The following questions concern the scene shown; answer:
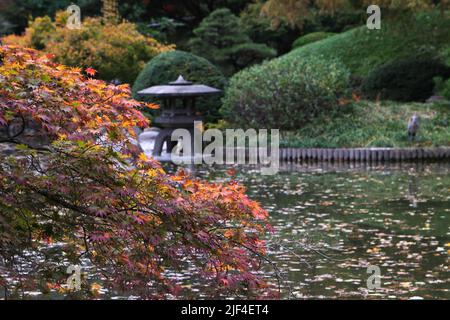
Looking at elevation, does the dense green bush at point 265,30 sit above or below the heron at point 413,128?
above

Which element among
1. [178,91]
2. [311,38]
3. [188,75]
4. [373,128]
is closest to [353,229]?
[178,91]

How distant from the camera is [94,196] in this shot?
6.64 meters

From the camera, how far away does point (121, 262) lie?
A: 23.0 feet

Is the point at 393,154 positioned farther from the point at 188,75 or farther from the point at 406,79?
the point at 406,79

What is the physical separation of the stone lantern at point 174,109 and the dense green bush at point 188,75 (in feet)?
8.95

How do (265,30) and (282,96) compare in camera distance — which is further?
(265,30)

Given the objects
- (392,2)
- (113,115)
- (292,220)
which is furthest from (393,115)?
(113,115)

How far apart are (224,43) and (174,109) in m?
9.04

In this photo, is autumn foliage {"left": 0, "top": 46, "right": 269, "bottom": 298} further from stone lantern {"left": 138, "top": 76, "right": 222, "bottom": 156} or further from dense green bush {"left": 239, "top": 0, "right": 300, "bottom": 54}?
dense green bush {"left": 239, "top": 0, "right": 300, "bottom": 54}

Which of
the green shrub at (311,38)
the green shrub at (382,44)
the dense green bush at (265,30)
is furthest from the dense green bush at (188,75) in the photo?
the green shrub at (311,38)

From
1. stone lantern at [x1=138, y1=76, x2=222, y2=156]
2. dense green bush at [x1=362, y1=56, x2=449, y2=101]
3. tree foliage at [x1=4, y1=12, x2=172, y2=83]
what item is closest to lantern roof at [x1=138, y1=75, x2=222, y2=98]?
stone lantern at [x1=138, y1=76, x2=222, y2=156]

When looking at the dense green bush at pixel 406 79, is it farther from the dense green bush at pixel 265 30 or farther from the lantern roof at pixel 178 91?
the lantern roof at pixel 178 91

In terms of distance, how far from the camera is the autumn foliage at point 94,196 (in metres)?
6.70
